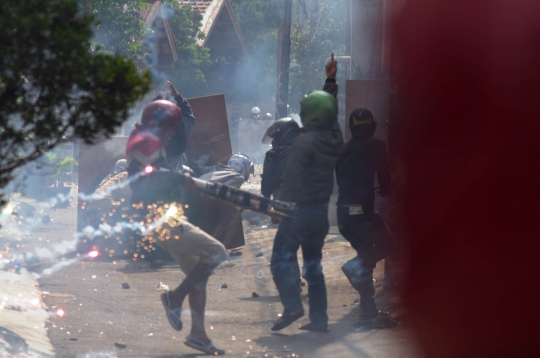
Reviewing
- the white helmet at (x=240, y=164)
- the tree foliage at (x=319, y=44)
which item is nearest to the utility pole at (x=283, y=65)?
the white helmet at (x=240, y=164)

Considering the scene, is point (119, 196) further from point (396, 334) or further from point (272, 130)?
point (396, 334)

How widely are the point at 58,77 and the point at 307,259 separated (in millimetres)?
3302

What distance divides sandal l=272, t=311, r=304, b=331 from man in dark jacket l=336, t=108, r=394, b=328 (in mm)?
636

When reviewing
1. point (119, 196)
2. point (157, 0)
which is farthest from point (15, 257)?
point (157, 0)

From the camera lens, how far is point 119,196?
980cm

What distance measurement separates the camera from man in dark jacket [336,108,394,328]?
20.2 ft

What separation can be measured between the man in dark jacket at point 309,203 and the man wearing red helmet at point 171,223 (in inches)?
35.4

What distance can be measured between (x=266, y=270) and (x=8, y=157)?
6.04 meters

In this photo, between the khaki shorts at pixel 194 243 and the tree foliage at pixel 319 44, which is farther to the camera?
the tree foliage at pixel 319 44

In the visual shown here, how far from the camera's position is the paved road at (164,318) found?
17.1 ft

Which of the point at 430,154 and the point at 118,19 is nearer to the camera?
the point at 430,154

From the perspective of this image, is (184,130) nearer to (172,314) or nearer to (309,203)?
(309,203)

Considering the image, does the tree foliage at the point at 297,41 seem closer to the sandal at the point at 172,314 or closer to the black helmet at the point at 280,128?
the black helmet at the point at 280,128

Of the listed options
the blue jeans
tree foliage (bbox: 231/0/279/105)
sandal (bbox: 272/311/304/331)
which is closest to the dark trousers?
the blue jeans
